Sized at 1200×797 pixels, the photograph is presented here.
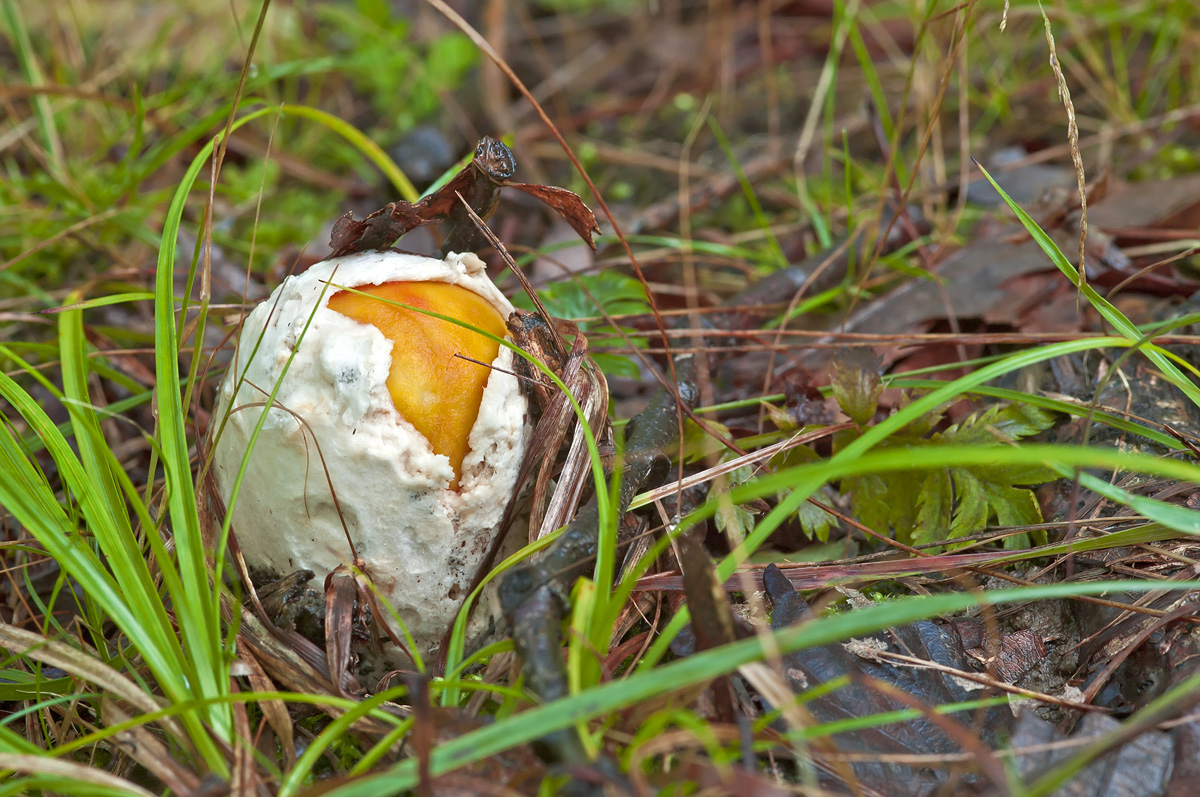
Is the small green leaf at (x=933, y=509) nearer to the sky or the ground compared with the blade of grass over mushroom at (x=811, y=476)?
nearer to the ground

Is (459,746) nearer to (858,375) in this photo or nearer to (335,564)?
(335,564)

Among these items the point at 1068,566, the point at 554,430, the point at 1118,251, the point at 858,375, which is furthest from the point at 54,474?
the point at 1118,251

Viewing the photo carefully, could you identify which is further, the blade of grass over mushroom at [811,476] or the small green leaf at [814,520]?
the small green leaf at [814,520]

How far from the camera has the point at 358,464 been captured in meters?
1.52

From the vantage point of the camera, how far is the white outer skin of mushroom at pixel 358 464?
1523mm

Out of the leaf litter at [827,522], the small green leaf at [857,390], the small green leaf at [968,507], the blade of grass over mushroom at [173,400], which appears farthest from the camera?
the small green leaf at [857,390]

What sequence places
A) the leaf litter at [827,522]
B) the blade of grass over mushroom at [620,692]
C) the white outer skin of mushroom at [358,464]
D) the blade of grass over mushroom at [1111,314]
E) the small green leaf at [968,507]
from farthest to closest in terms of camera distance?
the small green leaf at [968,507]
the blade of grass over mushroom at [1111,314]
the white outer skin of mushroom at [358,464]
the leaf litter at [827,522]
the blade of grass over mushroom at [620,692]

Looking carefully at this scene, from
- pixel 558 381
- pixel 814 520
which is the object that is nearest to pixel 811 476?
pixel 558 381

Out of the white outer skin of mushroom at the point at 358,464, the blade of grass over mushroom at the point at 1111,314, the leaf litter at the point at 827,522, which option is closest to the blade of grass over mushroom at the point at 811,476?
the leaf litter at the point at 827,522

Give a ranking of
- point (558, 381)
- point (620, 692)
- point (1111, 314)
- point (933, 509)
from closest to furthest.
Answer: point (620, 692), point (558, 381), point (1111, 314), point (933, 509)

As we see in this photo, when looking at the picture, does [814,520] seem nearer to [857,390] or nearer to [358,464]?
[857,390]

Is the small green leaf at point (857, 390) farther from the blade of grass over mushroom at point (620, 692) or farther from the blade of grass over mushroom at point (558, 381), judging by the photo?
the blade of grass over mushroom at point (620, 692)

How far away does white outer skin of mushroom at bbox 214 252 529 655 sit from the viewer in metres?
1.52

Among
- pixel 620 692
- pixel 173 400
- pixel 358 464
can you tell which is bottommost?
pixel 620 692
